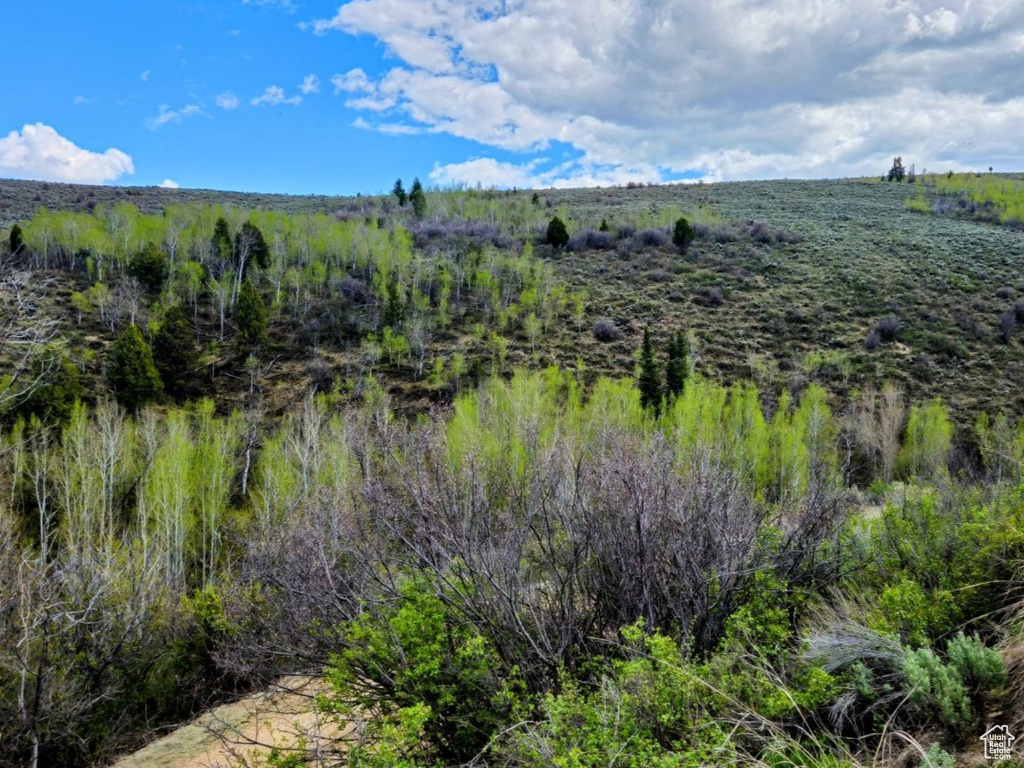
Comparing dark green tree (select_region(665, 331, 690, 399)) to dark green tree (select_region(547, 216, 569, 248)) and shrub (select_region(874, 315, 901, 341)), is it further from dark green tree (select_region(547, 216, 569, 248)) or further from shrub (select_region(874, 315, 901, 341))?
dark green tree (select_region(547, 216, 569, 248))

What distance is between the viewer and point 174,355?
36094mm

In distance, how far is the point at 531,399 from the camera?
26.8 meters

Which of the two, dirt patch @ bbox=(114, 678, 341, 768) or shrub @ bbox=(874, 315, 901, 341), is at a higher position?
shrub @ bbox=(874, 315, 901, 341)

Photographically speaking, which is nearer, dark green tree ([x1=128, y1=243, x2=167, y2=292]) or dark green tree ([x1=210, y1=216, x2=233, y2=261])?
dark green tree ([x1=128, y1=243, x2=167, y2=292])

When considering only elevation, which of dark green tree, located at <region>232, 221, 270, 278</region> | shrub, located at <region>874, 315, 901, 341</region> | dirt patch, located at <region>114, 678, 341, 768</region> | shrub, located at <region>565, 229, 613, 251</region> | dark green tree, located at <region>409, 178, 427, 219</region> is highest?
dark green tree, located at <region>409, 178, 427, 219</region>

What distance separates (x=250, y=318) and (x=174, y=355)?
5.61 m

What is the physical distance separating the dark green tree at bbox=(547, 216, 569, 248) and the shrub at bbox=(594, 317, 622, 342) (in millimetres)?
18263

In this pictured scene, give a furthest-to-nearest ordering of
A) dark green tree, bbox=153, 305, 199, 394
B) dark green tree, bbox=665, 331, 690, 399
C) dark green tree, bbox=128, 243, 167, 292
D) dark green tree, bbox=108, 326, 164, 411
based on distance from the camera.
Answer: dark green tree, bbox=128, 243, 167, 292
dark green tree, bbox=153, 305, 199, 394
dark green tree, bbox=665, 331, 690, 399
dark green tree, bbox=108, 326, 164, 411

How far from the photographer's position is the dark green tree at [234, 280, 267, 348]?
39062mm

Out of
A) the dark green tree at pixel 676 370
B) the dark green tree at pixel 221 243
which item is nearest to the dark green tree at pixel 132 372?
the dark green tree at pixel 221 243

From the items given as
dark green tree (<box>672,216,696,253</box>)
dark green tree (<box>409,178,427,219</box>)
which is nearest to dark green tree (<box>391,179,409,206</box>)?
dark green tree (<box>409,178,427,219</box>)

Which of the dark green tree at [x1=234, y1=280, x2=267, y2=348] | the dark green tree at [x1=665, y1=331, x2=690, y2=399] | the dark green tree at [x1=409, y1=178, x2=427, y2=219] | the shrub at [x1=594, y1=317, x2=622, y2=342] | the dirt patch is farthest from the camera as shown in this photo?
the dark green tree at [x1=409, y1=178, x2=427, y2=219]

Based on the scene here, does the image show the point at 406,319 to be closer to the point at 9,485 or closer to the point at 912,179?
the point at 9,485

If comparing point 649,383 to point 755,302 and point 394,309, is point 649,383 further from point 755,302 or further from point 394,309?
point 394,309
